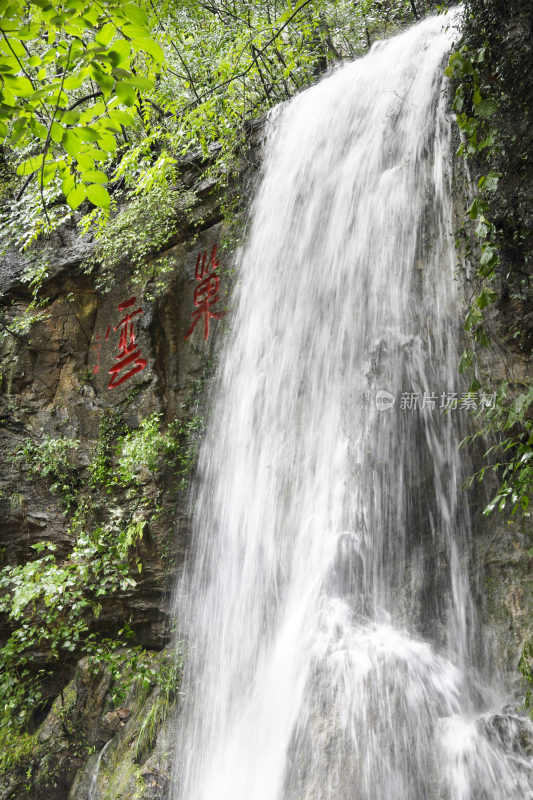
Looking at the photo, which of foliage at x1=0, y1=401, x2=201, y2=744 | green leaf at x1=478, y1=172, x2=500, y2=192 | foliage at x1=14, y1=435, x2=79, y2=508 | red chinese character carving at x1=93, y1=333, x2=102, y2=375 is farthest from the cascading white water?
red chinese character carving at x1=93, y1=333, x2=102, y2=375

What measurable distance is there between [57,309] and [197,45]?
383cm

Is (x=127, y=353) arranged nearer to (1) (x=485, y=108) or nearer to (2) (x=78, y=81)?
(1) (x=485, y=108)

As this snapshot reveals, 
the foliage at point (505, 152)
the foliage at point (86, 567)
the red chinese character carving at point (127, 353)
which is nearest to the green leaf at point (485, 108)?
the foliage at point (505, 152)

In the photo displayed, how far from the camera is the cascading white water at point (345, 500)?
9.32ft

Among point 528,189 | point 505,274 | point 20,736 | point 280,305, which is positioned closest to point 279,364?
point 280,305

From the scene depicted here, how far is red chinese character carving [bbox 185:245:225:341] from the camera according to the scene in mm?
5598

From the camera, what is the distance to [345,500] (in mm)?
3699

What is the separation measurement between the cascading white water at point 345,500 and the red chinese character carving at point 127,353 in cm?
115

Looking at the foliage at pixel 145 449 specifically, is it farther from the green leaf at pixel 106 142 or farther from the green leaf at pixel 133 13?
the green leaf at pixel 133 13

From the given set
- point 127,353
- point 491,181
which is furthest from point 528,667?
point 127,353

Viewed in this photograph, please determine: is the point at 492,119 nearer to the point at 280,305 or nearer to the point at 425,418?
the point at 425,418

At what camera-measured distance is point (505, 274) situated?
124 inches

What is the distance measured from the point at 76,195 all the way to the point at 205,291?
404 cm

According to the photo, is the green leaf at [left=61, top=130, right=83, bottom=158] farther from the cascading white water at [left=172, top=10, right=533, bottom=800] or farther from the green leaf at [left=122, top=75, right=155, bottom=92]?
the cascading white water at [left=172, top=10, right=533, bottom=800]
